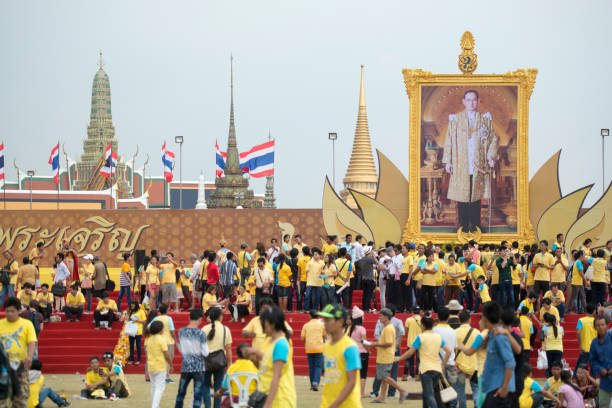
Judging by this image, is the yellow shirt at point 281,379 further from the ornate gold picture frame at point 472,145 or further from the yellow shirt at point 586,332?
the ornate gold picture frame at point 472,145

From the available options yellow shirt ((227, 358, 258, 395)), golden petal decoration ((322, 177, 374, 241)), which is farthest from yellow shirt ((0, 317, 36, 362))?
golden petal decoration ((322, 177, 374, 241))

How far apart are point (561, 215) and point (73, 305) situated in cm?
1607

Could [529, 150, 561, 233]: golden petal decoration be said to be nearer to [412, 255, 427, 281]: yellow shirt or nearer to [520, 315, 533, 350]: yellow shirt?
[412, 255, 427, 281]: yellow shirt

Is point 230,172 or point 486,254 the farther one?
point 230,172

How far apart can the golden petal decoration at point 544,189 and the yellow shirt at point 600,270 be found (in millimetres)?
10864

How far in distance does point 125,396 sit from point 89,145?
6904cm

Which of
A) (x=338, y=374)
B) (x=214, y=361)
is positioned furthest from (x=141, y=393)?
(x=338, y=374)

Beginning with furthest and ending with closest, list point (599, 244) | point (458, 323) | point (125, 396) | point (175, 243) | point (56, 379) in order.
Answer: point (175, 243) < point (599, 244) < point (56, 379) < point (125, 396) < point (458, 323)

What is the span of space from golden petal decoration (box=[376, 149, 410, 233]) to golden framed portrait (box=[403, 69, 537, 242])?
763 mm

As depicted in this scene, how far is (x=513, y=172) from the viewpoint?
28797 mm

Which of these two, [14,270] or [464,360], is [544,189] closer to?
[14,270]

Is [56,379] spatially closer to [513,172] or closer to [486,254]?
[486,254]

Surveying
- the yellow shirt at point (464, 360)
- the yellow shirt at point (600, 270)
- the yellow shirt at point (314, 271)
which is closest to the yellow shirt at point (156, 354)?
the yellow shirt at point (464, 360)

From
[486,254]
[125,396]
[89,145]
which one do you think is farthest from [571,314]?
[89,145]
